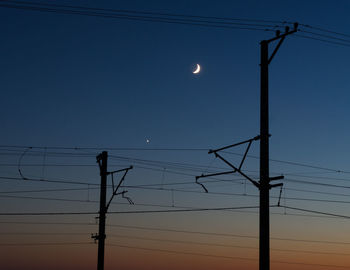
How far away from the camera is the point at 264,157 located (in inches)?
787

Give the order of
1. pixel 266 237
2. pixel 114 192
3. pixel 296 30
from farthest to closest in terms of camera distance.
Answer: pixel 114 192 < pixel 296 30 < pixel 266 237

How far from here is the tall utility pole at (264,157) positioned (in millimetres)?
19016

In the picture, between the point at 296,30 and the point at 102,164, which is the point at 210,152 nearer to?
the point at 296,30

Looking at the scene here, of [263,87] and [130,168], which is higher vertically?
[263,87]

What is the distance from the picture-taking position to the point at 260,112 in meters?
20.9

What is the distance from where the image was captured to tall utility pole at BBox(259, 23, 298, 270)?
62.4ft

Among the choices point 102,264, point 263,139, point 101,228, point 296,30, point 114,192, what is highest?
point 296,30

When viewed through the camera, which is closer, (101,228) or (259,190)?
(259,190)

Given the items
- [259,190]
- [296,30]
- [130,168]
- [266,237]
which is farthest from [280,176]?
[130,168]

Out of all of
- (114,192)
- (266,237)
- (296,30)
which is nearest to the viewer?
(266,237)

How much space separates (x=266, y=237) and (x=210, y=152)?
14.2 ft

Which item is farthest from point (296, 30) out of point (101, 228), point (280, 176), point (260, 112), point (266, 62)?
point (101, 228)

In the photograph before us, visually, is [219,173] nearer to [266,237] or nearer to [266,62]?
[266,237]

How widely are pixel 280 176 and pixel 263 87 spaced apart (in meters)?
3.85
